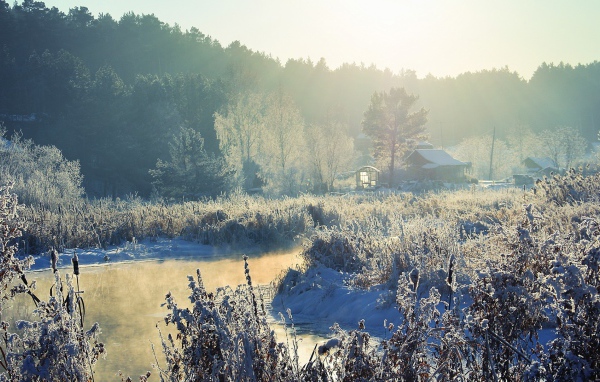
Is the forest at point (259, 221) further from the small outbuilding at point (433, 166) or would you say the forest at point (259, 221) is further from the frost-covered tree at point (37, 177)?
the small outbuilding at point (433, 166)

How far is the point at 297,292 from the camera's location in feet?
41.0

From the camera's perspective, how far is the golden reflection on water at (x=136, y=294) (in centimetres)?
893

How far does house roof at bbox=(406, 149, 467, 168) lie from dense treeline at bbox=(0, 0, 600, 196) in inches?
353

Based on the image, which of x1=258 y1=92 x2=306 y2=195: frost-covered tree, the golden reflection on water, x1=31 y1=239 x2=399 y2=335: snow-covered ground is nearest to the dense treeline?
x1=258 y1=92 x2=306 y2=195: frost-covered tree

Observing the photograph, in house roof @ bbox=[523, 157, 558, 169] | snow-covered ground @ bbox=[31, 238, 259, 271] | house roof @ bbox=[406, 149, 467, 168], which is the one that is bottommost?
snow-covered ground @ bbox=[31, 238, 259, 271]

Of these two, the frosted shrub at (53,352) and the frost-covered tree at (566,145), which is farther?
the frost-covered tree at (566,145)

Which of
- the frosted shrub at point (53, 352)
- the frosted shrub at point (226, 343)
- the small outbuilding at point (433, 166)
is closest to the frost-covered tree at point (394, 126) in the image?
the small outbuilding at point (433, 166)

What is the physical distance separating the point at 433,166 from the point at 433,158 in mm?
2145

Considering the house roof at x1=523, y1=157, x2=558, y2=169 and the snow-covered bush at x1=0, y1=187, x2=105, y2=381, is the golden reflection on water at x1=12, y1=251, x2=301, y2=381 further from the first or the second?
the house roof at x1=523, y1=157, x2=558, y2=169

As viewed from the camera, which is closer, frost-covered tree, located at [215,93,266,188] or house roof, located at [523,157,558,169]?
frost-covered tree, located at [215,93,266,188]

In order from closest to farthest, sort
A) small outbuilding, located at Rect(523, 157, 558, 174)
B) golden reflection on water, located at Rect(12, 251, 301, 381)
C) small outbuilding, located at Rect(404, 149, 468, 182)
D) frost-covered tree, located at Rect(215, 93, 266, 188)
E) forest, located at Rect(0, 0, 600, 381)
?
forest, located at Rect(0, 0, 600, 381) → golden reflection on water, located at Rect(12, 251, 301, 381) → frost-covered tree, located at Rect(215, 93, 266, 188) → small outbuilding, located at Rect(404, 149, 468, 182) → small outbuilding, located at Rect(523, 157, 558, 174)

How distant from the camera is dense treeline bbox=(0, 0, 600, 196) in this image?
1943 inches

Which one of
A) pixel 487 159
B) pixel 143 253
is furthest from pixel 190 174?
pixel 487 159

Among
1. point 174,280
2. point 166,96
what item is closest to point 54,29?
point 166,96
